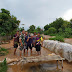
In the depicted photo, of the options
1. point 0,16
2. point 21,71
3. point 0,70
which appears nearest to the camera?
point 0,70

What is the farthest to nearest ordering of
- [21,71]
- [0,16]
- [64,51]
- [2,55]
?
1. [0,16]
2. [2,55]
3. [64,51]
4. [21,71]

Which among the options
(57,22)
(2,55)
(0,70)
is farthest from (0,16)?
(57,22)

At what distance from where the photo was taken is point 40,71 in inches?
129

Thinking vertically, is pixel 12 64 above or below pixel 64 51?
below

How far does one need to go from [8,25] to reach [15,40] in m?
5.03

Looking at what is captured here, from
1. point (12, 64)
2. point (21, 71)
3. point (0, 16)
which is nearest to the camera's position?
point (21, 71)

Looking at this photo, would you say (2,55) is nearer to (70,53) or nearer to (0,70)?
(0,70)

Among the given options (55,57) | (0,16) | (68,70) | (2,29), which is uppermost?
(0,16)

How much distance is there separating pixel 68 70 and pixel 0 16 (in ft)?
27.2

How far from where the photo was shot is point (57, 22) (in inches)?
846

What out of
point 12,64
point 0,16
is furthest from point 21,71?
point 0,16

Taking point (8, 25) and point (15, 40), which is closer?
point (15, 40)

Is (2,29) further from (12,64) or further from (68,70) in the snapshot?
(68,70)

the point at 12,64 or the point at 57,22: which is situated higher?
the point at 57,22
